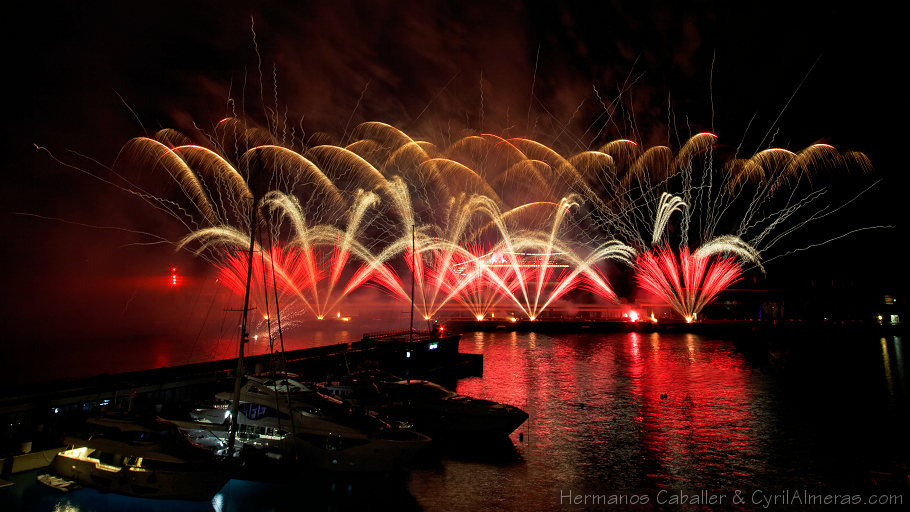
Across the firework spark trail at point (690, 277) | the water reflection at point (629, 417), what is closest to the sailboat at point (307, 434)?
the water reflection at point (629, 417)

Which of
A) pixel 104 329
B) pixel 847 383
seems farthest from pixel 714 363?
pixel 104 329

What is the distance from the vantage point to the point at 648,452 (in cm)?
2348

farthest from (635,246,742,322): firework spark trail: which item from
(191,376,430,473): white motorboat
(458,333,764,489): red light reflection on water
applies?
(191,376,430,473): white motorboat

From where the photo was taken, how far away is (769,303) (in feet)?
370

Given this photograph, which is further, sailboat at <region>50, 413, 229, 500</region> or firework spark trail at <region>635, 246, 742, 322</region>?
firework spark trail at <region>635, 246, 742, 322</region>

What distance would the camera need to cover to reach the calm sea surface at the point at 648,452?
57.6 ft

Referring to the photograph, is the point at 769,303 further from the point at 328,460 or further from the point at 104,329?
the point at 104,329

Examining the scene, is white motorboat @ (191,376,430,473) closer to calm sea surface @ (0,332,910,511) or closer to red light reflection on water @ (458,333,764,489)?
calm sea surface @ (0,332,910,511)

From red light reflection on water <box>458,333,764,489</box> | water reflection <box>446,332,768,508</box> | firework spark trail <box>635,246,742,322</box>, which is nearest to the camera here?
water reflection <box>446,332,768,508</box>

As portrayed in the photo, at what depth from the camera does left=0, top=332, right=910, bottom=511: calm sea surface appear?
57.6 ft

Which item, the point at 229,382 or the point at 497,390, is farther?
the point at 497,390

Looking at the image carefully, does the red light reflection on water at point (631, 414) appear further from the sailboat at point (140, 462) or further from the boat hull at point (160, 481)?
the sailboat at point (140, 462)

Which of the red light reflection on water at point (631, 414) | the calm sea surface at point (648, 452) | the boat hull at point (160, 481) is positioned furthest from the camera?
the red light reflection on water at point (631, 414)

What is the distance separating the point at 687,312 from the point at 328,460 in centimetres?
9172
